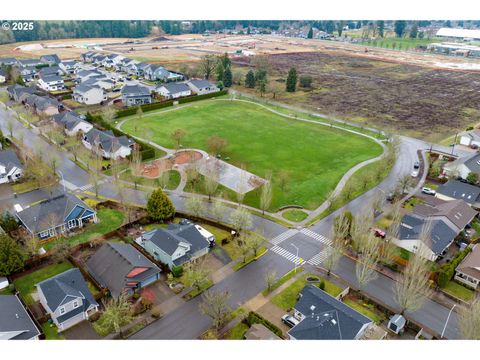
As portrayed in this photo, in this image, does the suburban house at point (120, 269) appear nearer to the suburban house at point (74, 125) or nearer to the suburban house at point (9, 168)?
the suburban house at point (9, 168)

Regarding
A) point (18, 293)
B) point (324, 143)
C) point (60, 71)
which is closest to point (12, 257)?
point (18, 293)

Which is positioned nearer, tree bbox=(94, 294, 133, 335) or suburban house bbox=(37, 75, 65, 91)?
tree bbox=(94, 294, 133, 335)

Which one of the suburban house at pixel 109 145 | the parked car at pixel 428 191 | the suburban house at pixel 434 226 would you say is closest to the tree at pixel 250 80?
the suburban house at pixel 109 145

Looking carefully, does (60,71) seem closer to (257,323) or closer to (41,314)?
(41,314)

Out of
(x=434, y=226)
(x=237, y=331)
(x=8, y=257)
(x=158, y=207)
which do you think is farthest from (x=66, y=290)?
(x=434, y=226)

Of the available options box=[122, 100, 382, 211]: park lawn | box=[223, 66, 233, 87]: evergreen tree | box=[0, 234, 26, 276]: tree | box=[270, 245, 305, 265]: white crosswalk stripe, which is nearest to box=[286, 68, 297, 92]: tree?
box=[223, 66, 233, 87]: evergreen tree

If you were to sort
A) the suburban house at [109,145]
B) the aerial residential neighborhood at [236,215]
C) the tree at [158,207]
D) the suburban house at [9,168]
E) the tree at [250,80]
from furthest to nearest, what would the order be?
the tree at [250,80] < the suburban house at [109,145] < the suburban house at [9,168] < the tree at [158,207] < the aerial residential neighborhood at [236,215]

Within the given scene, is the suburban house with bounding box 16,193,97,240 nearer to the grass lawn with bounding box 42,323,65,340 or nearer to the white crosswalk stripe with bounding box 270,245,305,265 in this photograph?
the grass lawn with bounding box 42,323,65,340
